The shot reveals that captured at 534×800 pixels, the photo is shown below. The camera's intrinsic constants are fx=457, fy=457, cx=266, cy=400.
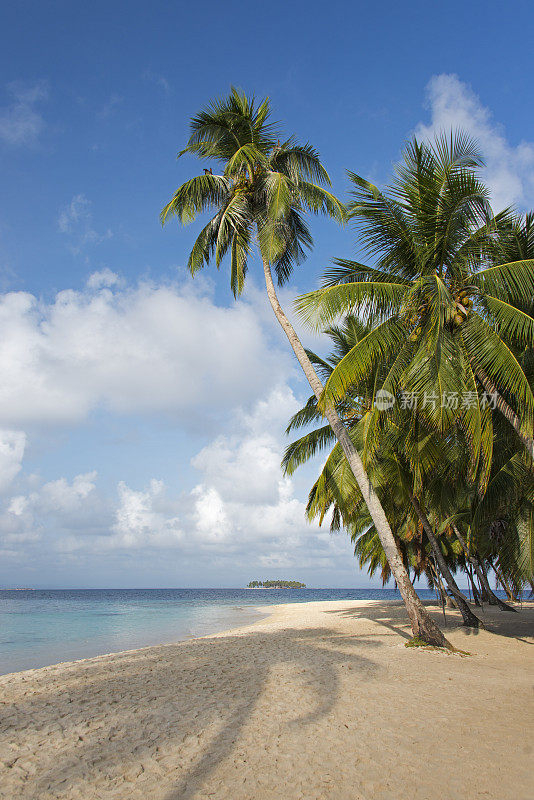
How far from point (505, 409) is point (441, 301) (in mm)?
2430

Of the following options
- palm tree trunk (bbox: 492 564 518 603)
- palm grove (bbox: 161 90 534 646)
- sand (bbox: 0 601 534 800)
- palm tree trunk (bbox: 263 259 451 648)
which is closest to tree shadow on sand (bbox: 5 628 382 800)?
sand (bbox: 0 601 534 800)

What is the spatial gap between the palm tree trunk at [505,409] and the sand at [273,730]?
3.87m

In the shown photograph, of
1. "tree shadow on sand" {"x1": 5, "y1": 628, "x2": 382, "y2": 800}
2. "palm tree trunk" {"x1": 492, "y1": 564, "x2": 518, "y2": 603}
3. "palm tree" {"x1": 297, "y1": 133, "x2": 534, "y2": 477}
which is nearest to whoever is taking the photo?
"tree shadow on sand" {"x1": 5, "y1": 628, "x2": 382, "y2": 800}

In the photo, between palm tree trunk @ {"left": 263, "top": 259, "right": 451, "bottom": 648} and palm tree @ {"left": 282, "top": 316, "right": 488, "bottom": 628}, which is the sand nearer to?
palm tree trunk @ {"left": 263, "top": 259, "right": 451, "bottom": 648}

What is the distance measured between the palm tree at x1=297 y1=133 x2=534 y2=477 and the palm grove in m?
0.03

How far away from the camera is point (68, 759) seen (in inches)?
164

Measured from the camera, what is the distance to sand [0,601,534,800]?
3.65 metres

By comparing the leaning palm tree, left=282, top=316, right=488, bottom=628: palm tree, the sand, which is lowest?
the sand

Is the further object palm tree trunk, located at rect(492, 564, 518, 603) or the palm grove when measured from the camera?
palm tree trunk, located at rect(492, 564, 518, 603)

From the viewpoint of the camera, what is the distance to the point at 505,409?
8.63 metres

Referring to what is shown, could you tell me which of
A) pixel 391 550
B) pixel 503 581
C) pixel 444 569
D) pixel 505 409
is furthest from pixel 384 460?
pixel 503 581

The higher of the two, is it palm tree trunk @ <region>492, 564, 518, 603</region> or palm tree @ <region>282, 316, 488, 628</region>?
palm tree @ <region>282, 316, 488, 628</region>

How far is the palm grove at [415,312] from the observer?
8.24 metres

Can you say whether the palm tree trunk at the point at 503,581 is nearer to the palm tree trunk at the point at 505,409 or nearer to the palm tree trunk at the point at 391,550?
the palm tree trunk at the point at 391,550
